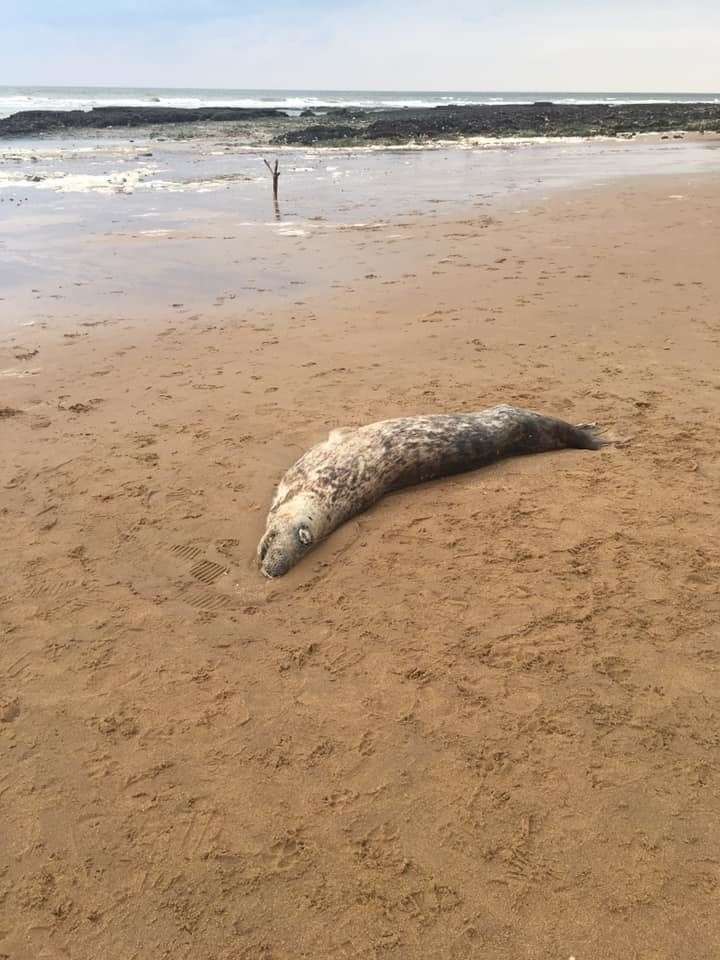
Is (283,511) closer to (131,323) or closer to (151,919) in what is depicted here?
(151,919)

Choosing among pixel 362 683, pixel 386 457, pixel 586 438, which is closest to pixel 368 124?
pixel 586 438

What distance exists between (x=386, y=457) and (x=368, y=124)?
48208mm

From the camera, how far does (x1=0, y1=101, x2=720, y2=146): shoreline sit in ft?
127

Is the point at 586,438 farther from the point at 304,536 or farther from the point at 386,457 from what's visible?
the point at 304,536

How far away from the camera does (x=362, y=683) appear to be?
10.5 ft

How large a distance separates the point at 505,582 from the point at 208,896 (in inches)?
80.5

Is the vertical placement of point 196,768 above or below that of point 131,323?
below

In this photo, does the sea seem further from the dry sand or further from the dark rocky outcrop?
the dry sand

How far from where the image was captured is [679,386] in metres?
5.94

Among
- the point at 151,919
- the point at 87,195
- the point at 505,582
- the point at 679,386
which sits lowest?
the point at 151,919

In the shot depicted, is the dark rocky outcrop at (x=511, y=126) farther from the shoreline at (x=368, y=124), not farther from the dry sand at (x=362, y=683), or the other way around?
the dry sand at (x=362, y=683)

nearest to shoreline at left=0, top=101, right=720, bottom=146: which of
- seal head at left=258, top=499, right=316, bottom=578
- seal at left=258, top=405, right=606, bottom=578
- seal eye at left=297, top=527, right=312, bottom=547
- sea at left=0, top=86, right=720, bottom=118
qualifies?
sea at left=0, top=86, right=720, bottom=118

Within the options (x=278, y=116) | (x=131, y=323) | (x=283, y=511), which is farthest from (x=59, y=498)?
(x=278, y=116)

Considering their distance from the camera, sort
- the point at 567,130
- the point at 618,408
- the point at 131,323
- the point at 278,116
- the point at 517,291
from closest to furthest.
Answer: the point at 618,408 → the point at 131,323 → the point at 517,291 → the point at 567,130 → the point at 278,116
